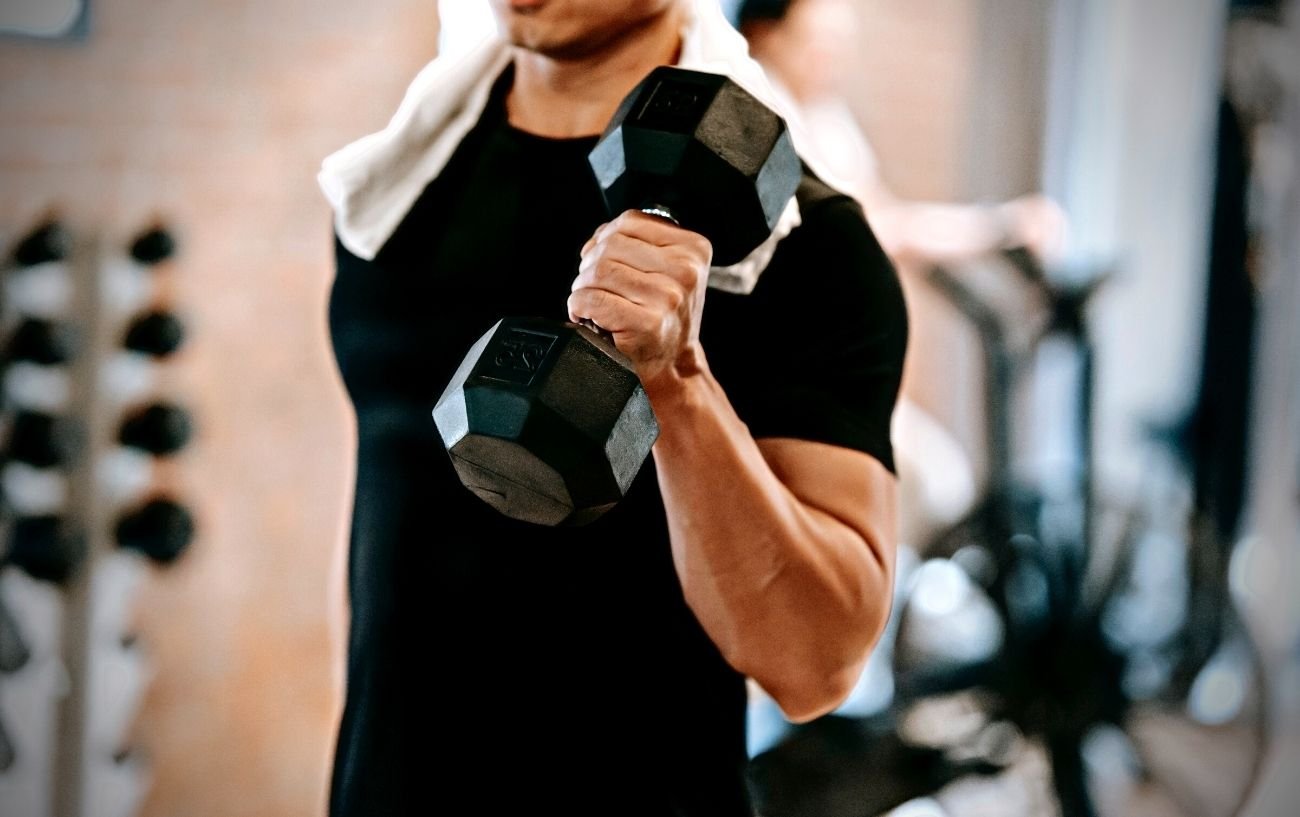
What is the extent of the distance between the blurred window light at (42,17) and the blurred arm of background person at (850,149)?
37.5 inches

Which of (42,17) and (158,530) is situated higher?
(42,17)

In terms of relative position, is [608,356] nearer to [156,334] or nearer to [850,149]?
[156,334]

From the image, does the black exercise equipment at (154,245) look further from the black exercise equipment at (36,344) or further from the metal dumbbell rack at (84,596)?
the black exercise equipment at (36,344)

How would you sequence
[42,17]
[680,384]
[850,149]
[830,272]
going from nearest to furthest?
[680,384], [830,272], [42,17], [850,149]

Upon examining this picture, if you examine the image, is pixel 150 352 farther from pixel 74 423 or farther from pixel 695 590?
pixel 695 590

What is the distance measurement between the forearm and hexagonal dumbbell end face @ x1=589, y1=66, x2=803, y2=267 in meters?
0.09

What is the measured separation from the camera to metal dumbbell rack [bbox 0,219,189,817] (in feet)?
3.90

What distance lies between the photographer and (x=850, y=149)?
200 centimetres

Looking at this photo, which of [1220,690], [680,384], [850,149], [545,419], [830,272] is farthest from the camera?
[1220,690]

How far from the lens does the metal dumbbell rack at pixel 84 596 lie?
3.90ft

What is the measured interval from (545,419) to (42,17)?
0.97 m

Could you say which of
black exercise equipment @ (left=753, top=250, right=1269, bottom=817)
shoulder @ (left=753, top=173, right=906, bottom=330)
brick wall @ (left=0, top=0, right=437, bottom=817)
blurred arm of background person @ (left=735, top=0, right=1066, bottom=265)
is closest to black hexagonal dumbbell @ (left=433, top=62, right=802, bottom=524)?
shoulder @ (left=753, top=173, right=906, bottom=330)

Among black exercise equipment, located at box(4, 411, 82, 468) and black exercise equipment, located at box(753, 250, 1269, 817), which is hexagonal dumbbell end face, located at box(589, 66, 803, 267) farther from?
black exercise equipment, located at box(753, 250, 1269, 817)

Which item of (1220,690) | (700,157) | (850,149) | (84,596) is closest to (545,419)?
(700,157)
